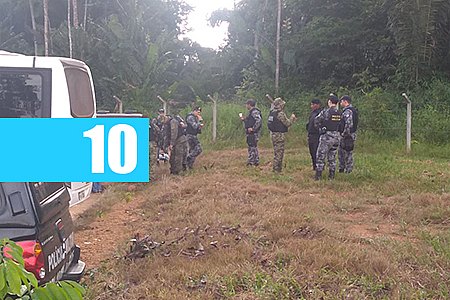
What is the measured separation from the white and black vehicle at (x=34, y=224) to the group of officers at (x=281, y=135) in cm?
619

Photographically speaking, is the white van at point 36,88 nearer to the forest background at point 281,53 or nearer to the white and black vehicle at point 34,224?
the white and black vehicle at point 34,224

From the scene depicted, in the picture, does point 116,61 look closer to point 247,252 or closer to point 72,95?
point 72,95

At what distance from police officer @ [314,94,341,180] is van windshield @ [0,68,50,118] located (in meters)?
4.60

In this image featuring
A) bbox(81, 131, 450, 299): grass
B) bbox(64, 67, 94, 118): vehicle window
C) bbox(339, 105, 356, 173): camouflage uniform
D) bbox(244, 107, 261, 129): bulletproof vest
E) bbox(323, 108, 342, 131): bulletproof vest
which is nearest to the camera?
bbox(81, 131, 450, 299): grass

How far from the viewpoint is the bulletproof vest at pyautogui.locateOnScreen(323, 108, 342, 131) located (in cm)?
867

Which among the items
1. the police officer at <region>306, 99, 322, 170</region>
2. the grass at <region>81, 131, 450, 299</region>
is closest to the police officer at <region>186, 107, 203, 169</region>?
the grass at <region>81, 131, 450, 299</region>

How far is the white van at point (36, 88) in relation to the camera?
18.6 feet

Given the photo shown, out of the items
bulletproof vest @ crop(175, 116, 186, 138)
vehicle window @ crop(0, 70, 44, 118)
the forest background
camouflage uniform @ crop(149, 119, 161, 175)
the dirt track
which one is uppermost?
the forest background

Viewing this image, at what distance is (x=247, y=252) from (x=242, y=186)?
3573 millimetres

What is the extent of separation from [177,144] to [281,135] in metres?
1.97

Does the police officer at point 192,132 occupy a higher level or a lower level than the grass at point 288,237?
higher

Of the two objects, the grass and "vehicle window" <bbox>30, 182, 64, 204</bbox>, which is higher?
"vehicle window" <bbox>30, 182, 64, 204</bbox>

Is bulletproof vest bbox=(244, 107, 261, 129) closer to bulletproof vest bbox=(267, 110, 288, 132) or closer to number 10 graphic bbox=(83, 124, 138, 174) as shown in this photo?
bulletproof vest bbox=(267, 110, 288, 132)

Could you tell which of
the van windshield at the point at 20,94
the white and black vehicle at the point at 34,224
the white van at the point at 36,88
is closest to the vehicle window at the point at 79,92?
the white van at the point at 36,88
